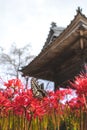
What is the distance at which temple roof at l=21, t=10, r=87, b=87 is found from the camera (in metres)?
8.78

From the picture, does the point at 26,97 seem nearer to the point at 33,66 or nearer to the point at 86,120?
the point at 86,120

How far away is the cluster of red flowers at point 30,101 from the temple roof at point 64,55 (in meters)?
5.73

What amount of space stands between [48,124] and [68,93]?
1.20ft

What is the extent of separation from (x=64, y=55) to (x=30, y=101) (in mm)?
8079

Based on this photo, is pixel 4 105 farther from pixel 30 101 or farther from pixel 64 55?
pixel 64 55

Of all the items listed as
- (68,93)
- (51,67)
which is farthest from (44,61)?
(68,93)

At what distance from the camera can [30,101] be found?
2312mm

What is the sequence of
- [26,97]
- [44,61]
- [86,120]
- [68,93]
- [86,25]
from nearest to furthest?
[86,120], [26,97], [68,93], [86,25], [44,61]

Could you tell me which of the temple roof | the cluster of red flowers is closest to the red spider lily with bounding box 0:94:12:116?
the cluster of red flowers

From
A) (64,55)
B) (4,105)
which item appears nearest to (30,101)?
(4,105)

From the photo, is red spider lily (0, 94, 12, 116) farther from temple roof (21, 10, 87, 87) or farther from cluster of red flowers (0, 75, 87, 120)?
temple roof (21, 10, 87, 87)

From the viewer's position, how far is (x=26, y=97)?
2.35 meters

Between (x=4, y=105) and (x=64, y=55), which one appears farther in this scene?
(x=64, y=55)

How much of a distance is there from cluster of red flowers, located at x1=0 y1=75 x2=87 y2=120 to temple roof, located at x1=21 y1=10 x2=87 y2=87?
5.73 metres
